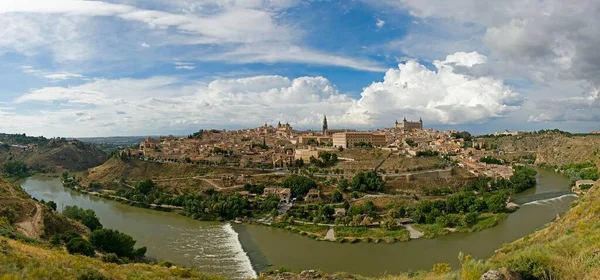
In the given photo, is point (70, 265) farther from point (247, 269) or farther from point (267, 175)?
point (267, 175)

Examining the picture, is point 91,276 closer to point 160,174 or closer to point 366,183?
point 366,183

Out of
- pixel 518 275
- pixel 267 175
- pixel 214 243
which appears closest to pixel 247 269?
pixel 214 243

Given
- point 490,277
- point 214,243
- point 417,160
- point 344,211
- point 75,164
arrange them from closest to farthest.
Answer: point 490,277 → point 214,243 → point 344,211 → point 417,160 → point 75,164

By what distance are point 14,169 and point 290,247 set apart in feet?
171

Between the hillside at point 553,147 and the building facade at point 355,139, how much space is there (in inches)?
923

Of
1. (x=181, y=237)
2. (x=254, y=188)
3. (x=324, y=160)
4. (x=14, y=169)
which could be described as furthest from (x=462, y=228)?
(x=14, y=169)

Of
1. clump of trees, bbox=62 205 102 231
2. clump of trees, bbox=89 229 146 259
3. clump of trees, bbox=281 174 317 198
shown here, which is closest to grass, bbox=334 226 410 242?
clump of trees, bbox=281 174 317 198

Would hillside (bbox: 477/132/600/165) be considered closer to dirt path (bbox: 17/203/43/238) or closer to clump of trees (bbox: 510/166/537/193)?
clump of trees (bbox: 510/166/537/193)

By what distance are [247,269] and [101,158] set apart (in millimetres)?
61361

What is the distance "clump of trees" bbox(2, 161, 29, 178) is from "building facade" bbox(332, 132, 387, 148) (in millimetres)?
44299

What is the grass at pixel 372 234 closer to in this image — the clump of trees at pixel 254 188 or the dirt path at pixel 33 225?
the clump of trees at pixel 254 188

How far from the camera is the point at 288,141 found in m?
63.1

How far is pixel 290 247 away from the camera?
20.3 metres

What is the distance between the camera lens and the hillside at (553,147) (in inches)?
2029
